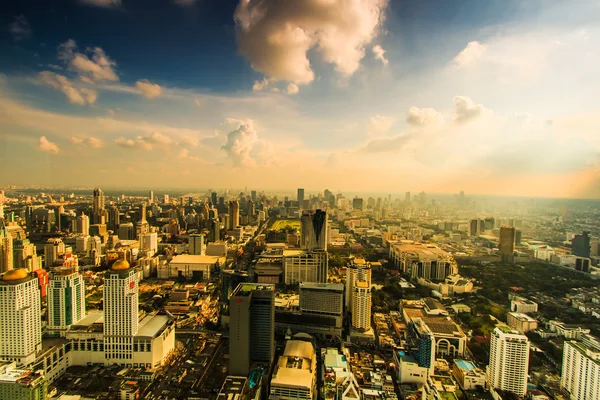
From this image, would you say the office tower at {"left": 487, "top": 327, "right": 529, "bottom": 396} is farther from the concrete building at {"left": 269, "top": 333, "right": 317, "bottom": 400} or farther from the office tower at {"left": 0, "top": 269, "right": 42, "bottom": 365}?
the office tower at {"left": 0, "top": 269, "right": 42, "bottom": 365}

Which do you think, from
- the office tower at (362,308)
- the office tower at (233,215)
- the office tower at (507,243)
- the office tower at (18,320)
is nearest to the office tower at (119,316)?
the office tower at (18,320)

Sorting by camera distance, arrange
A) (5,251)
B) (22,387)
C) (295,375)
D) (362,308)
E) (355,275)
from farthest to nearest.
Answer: (5,251), (355,275), (362,308), (295,375), (22,387)

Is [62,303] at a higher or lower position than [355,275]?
lower

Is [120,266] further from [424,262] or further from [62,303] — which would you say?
[424,262]

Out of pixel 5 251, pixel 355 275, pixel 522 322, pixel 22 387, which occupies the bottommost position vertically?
pixel 522 322

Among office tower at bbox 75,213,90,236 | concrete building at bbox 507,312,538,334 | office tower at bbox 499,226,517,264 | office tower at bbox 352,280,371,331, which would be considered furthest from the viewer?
office tower at bbox 75,213,90,236

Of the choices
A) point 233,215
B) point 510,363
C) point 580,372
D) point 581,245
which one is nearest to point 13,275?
point 510,363

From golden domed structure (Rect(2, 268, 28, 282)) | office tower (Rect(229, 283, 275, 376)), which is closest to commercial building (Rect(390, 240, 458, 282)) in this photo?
office tower (Rect(229, 283, 275, 376))
